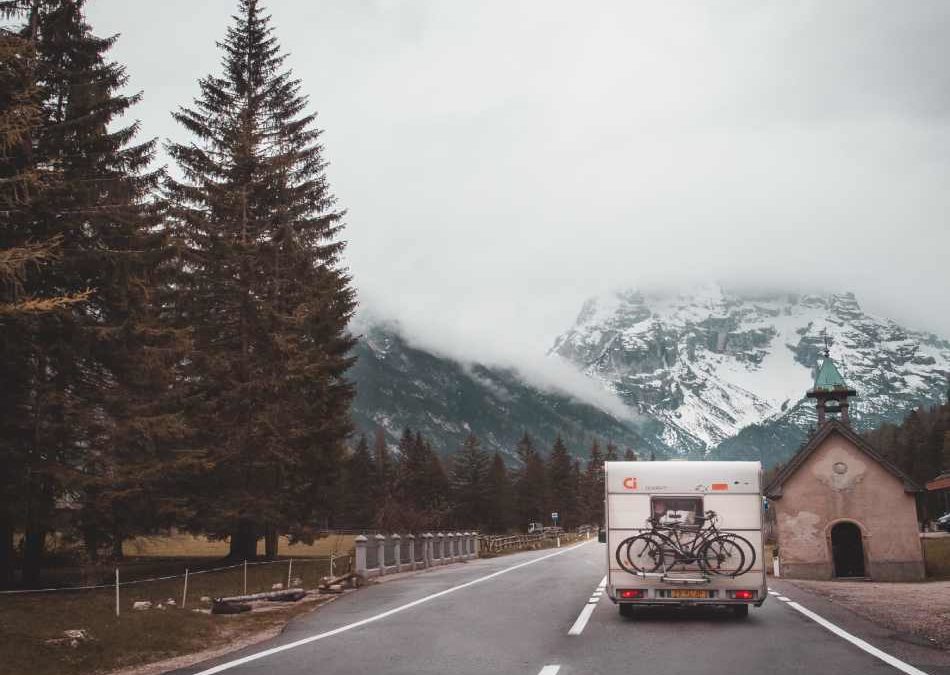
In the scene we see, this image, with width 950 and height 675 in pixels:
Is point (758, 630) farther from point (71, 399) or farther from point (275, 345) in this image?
point (275, 345)

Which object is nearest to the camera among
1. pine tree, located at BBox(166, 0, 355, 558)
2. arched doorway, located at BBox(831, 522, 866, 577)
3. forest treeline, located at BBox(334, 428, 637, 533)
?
pine tree, located at BBox(166, 0, 355, 558)

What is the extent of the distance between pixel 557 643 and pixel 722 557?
3971mm

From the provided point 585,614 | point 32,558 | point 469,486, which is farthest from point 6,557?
point 469,486

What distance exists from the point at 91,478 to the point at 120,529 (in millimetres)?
1755

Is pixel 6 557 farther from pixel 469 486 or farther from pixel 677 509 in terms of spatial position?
pixel 469 486

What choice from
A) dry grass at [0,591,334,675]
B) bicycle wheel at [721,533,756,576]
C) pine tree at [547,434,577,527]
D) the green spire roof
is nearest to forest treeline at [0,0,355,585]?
dry grass at [0,591,334,675]

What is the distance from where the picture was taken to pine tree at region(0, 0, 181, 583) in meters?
17.7

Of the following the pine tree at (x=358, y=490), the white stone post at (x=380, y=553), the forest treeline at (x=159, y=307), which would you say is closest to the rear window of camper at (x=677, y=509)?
the forest treeline at (x=159, y=307)

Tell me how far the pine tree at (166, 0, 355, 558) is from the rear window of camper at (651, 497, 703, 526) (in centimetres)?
1550

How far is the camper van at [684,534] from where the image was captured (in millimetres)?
13742

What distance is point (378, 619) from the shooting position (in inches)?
573

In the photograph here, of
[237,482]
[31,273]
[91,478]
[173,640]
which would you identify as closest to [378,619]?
[173,640]

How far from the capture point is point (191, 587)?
21.4 meters

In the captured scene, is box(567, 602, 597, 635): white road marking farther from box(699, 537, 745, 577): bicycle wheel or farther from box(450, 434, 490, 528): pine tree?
box(450, 434, 490, 528): pine tree
